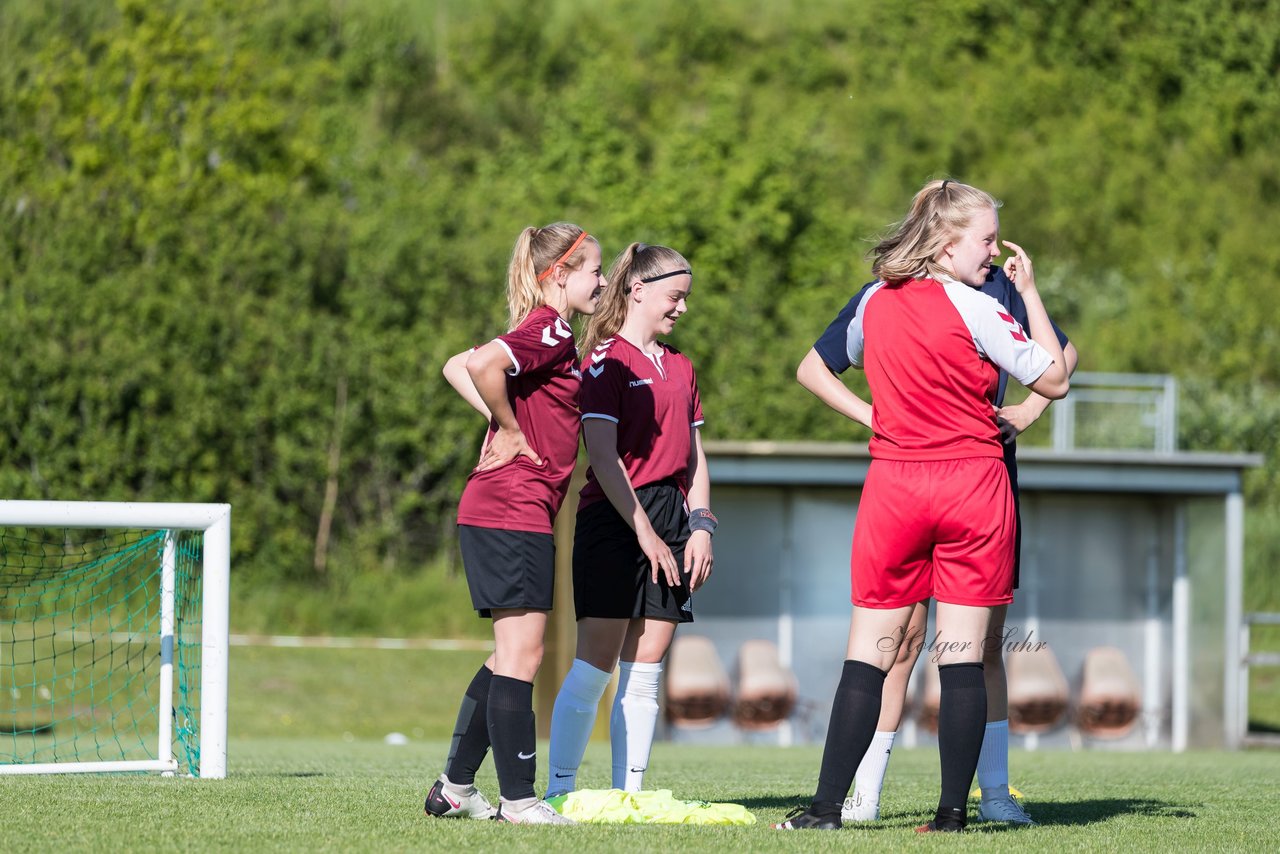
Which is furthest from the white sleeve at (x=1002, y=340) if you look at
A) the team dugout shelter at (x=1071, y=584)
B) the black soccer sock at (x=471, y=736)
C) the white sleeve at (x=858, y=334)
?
the team dugout shelter at (x=1071, y=584)

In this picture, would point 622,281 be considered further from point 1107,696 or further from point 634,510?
point 1107,696

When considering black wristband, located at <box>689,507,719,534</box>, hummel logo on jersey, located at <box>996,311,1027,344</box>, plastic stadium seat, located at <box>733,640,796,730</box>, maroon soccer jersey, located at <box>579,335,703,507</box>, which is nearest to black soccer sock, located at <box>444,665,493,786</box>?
maroon soccer jersey, located at <box>579,335,703,507</box>

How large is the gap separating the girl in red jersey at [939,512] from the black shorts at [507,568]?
0.93 meters

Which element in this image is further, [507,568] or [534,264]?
[534,264]

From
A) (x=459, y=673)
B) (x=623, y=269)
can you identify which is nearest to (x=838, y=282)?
(x=459, y=673)

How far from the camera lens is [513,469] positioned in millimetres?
4762

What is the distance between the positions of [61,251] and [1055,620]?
1566 cm

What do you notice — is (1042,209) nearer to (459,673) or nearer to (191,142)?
(191,142)

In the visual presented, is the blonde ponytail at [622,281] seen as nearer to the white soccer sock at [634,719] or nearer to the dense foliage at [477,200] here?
the white soccer sock at [634,719]

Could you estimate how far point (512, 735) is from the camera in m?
4.67

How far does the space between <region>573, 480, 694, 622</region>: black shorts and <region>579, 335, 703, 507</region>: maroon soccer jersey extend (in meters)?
0.08

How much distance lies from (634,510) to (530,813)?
955mm

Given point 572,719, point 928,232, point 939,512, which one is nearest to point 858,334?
point 928,232

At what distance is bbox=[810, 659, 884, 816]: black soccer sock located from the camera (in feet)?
14.9
